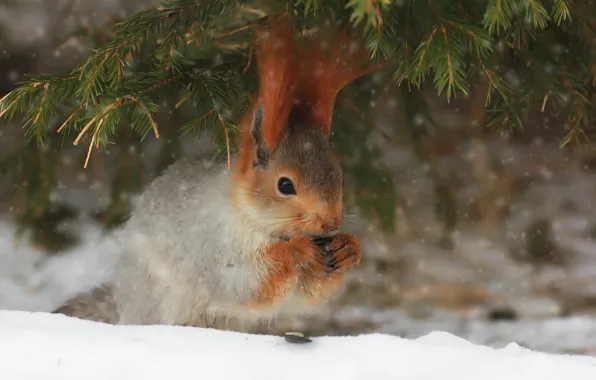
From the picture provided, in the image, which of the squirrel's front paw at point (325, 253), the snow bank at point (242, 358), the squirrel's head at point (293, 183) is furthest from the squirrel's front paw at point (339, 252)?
the snow bank at point (242, 358)

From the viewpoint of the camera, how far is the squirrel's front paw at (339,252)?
7.13ft

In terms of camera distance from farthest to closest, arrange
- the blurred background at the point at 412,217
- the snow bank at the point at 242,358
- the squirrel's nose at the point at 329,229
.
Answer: the blurred background at the point at 412,217
the squirrel's nose at the point at 329,229
the snow bank at the point at 242,358

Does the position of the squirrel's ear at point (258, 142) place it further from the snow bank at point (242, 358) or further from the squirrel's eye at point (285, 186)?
the snow bank at point (242, 358)

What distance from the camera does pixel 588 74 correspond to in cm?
259

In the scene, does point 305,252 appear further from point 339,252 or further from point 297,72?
point 297,72

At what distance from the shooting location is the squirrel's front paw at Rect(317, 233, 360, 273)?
2174mm

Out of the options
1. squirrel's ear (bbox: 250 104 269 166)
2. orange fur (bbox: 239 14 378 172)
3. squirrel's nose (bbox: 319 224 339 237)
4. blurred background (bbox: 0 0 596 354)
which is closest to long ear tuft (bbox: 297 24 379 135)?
orange fur (bbox: 239 14 378 172)

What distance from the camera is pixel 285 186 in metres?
2.10

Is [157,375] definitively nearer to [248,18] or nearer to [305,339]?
[305,339]

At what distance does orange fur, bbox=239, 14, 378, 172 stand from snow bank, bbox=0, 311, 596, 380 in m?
0.74

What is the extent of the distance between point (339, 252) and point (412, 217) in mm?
1813

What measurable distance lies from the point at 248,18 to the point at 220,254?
2.50ft

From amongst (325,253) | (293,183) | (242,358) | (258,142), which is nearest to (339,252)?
(325,253)

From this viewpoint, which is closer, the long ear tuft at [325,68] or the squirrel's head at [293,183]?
the squirrel's head at [293,183]
